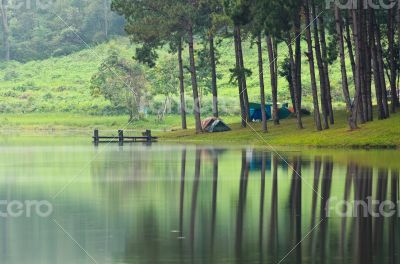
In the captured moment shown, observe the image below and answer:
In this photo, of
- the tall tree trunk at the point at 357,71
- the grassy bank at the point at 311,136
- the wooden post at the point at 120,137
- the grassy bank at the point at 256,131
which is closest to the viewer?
the grassy bank at the point at 311,136

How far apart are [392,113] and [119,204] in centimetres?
4638

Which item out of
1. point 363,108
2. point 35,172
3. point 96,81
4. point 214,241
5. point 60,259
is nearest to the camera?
point 60,259

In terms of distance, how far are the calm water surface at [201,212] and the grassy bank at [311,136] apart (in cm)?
872

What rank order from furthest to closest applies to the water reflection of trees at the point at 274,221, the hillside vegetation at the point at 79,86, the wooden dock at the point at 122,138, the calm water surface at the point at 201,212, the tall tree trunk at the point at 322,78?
the hillside vegetation at the point at 79,86
the wooden dock at the point at 122,138
the tall tree trunk at the point at 322,78
the calm water surface at the point at 201,212
the water reflection of trees at the point at 274,221

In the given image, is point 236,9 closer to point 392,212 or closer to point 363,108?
point 363,108

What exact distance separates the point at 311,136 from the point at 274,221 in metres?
44.3

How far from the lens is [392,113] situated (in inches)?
2960

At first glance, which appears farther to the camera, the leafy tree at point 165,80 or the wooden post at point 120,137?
the leafy tree at point 165,80

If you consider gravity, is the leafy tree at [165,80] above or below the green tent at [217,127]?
above

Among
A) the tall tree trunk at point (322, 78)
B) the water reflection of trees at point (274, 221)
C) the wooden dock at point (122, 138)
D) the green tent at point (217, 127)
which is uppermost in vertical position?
the tall tree trunk at point (322, 78)

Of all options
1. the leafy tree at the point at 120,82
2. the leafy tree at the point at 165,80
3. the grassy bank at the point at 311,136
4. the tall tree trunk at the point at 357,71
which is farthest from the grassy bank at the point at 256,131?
the leafy tree at the point at 165,80

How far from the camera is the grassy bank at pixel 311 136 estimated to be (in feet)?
202

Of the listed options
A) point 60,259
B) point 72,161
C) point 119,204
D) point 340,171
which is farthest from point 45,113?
point 60,259

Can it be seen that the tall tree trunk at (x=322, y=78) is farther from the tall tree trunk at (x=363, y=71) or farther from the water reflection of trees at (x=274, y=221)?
the water reflection of trees at (x=274, y=221)
